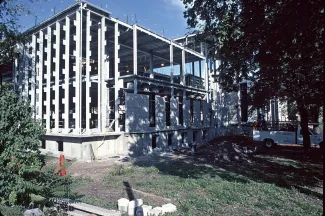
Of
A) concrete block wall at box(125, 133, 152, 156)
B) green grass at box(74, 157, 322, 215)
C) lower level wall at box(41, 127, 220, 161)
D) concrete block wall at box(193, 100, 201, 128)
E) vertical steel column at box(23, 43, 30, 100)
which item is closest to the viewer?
green grass at box(74, 157, 322, 215)

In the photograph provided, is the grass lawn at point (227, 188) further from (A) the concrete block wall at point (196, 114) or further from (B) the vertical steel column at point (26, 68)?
(B) the vertical steel column at point (26, 68)

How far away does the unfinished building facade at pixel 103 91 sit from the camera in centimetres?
1716

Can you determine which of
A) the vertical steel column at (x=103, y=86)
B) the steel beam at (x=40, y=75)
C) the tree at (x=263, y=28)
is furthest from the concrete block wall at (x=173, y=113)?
the tree at (x=263, y=28)

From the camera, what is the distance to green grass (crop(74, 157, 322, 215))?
707 centimetres

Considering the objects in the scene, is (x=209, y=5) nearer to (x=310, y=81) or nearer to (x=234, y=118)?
(x=310, y=81)

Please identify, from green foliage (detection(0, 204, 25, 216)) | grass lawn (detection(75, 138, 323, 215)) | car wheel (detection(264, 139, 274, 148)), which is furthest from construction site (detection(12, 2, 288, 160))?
green foliage (detection(0, 204, 25, 216))

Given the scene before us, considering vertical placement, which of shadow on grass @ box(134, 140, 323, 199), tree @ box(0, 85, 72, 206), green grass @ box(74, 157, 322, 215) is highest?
tree @ box(0, 85, 72, 206)

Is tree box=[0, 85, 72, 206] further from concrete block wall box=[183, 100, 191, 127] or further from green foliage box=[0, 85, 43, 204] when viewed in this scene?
concrete block wall box=[183, 100, 191, 127]

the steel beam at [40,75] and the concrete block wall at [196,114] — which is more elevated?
the steel beam at [40,75]

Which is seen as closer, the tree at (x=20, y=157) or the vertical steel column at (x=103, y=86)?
the tree at (x=20, y=157)

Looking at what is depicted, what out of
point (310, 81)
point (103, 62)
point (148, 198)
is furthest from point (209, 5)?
point (103, 62)

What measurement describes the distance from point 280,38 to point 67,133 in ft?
48.6

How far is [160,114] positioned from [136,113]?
123 inches

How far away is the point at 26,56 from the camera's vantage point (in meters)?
22.5
